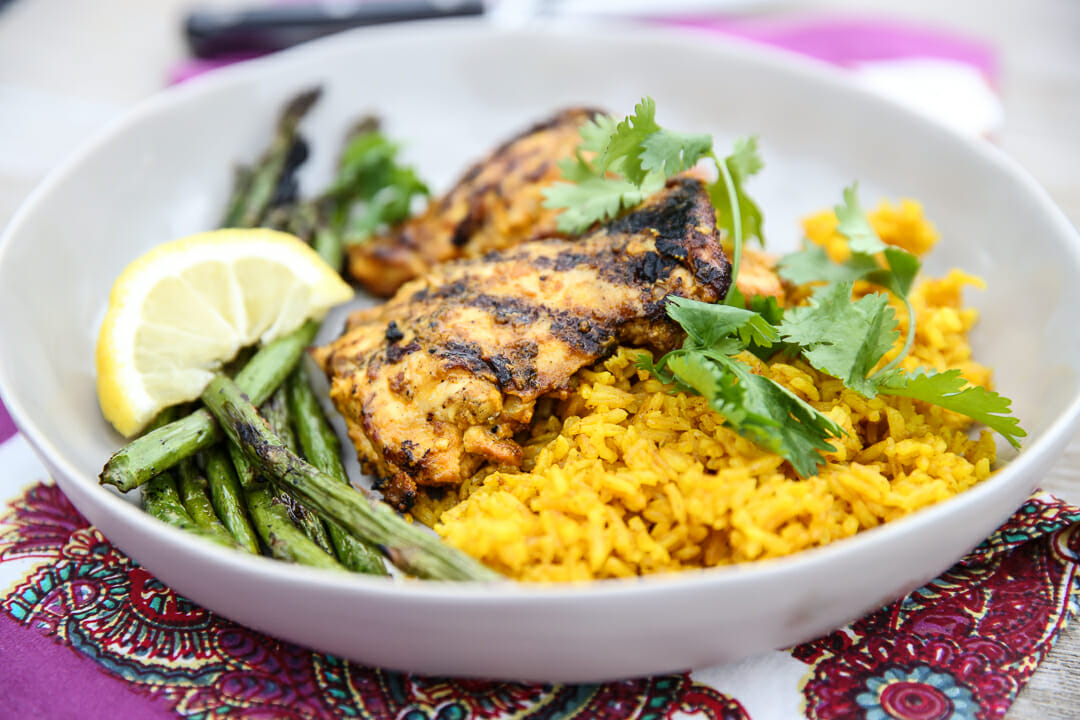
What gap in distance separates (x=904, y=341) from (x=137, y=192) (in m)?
3.64

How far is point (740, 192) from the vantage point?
11.5 feet

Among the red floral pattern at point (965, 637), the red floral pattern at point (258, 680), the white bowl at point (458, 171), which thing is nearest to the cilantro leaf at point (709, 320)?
the white bowl at point (458, 171)

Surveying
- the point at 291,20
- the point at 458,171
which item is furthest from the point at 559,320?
the point at 291,20

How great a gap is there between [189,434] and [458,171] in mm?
2452

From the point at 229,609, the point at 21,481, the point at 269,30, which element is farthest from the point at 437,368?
the point at 269,30

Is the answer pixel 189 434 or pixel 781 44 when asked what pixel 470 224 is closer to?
pixel 189 434

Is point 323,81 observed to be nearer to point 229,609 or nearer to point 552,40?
point 552,40

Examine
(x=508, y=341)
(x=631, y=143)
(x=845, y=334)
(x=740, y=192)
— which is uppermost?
(x=631, y=143)

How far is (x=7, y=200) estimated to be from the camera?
16.1ft

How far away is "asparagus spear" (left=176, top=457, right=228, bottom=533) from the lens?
297 cm

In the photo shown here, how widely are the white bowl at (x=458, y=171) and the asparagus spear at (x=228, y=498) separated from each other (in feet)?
1.06

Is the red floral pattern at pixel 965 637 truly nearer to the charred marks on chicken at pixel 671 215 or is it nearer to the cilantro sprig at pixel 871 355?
the cilantro sprig at pixel 871 355

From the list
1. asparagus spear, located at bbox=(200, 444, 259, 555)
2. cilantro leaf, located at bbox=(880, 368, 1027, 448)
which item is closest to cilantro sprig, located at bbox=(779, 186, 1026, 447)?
cilantro leaf, located at bbox=(880, 368, 1027, 448)

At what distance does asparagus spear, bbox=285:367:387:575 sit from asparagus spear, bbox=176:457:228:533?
15.6 inches
